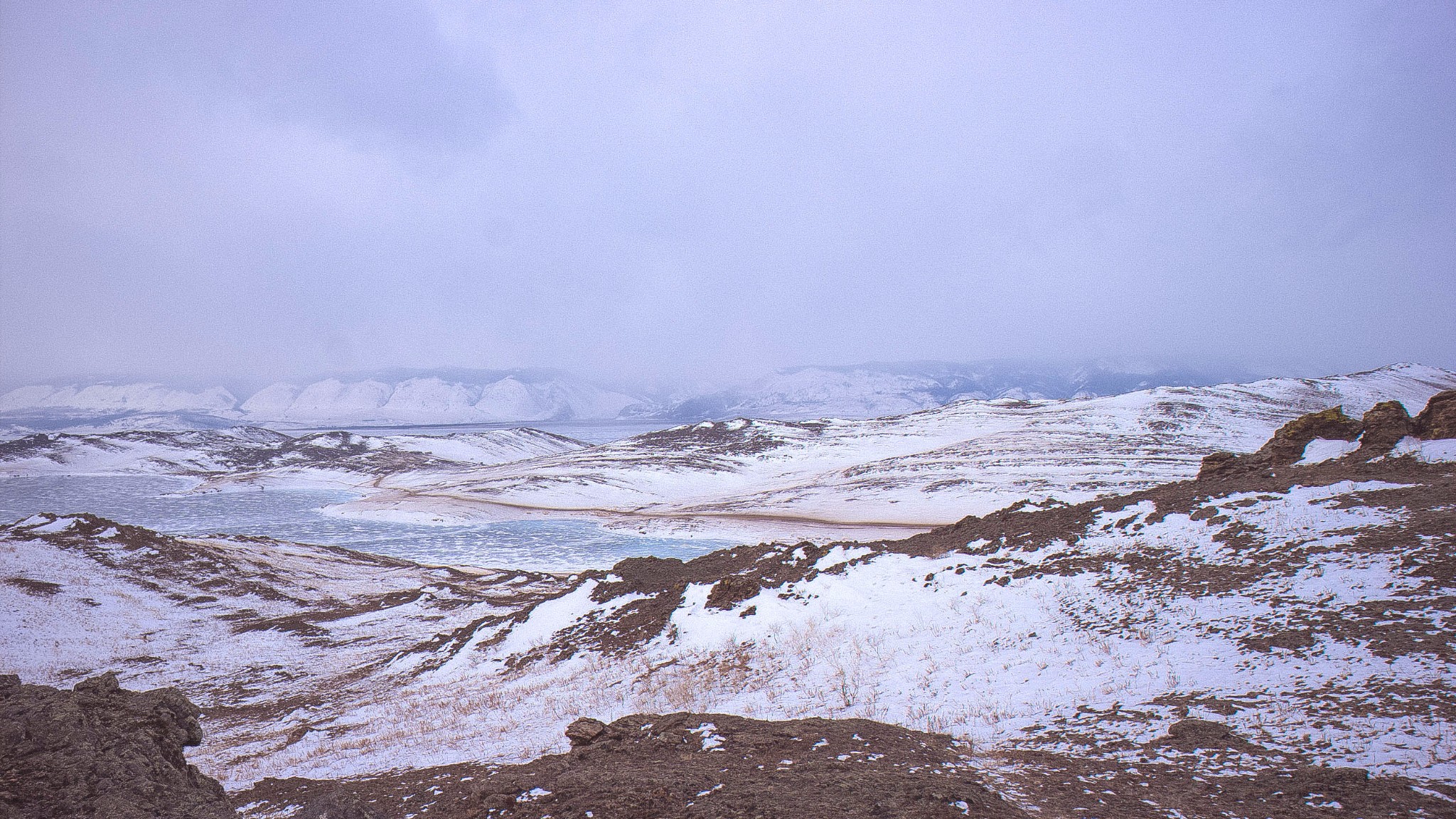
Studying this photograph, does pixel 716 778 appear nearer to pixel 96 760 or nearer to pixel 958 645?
Result: pixel 96 760

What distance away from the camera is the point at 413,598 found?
24203mm

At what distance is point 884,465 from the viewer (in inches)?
2446

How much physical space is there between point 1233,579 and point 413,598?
81.8 feet

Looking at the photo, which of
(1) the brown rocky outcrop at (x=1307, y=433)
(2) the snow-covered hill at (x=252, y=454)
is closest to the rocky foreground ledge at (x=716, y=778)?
(1) the brown rocky outcrop at (x=1307, y=433)

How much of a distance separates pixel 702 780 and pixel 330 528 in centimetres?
5657

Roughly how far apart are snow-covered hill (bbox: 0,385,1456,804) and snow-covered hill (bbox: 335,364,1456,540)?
23060mm

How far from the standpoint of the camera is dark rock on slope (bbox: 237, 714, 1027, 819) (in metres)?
4.88

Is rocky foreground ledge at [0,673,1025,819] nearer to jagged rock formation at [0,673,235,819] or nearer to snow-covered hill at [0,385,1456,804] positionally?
jagged rock formation at [0,673,235,819]

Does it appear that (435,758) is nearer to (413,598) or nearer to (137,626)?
(413,598)

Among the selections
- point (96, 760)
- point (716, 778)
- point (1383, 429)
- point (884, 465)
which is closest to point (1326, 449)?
point (1383, 429)

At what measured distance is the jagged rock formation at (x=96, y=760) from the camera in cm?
481

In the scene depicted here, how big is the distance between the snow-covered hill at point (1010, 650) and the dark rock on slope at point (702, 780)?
0.38 meters

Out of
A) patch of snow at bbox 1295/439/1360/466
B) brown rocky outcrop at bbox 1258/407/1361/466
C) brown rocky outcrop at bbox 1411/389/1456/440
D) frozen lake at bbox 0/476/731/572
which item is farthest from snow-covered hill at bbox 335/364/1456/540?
brown rocky outcrop at bbox 1411/389/1456/440

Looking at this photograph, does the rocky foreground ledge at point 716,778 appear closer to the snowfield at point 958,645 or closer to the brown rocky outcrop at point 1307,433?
the snowfield at point 958,645
